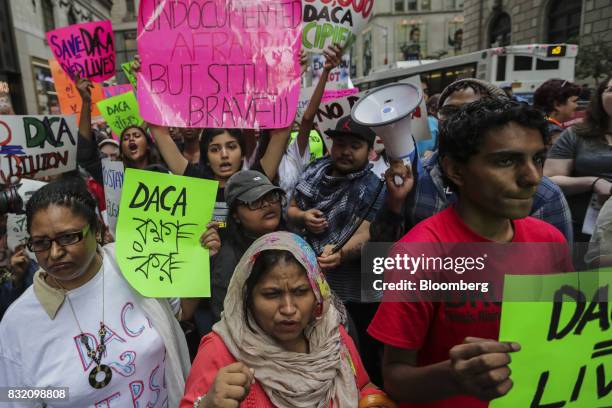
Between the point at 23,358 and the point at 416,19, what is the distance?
59.0m

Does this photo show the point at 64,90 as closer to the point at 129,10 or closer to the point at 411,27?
the point at 129,10

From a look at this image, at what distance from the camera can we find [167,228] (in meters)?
1.83

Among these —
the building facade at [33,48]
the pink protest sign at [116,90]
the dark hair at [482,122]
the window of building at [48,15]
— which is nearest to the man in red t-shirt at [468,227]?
the dark hair at [482,122]

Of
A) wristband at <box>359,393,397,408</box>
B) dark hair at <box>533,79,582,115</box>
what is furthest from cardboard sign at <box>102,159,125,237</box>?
dark hair at <box>533,79,582,115</box>

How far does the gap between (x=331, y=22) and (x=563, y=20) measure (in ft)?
73.3

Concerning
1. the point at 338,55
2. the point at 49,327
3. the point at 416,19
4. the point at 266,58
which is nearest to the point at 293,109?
the point at 266,58

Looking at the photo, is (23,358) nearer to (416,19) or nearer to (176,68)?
(176,68)

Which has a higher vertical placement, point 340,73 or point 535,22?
point 535,22

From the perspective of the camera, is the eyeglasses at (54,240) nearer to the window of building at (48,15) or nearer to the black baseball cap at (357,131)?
the black baseball cap at (357,131)

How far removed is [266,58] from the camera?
258cm

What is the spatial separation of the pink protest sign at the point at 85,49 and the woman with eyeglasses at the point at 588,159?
391 centimetres

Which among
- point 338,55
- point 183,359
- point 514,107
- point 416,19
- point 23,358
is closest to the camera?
point 514,107

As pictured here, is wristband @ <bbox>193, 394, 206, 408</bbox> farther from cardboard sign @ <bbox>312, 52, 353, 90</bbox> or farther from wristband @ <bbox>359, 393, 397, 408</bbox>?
cardboard sign @ <bbox>312, 52, 353, 90</bbox>

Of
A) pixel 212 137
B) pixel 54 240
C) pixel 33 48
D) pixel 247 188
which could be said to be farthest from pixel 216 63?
pixel 33 48
